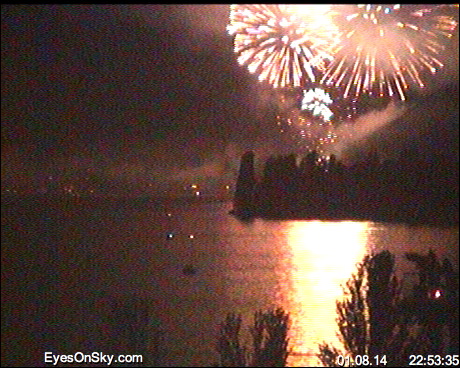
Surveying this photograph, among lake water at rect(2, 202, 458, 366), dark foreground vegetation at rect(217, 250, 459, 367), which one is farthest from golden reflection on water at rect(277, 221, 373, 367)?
dark foreground vegetation at rect(217, 250, 459, 367)

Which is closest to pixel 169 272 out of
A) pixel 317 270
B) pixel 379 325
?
pixel 317 270

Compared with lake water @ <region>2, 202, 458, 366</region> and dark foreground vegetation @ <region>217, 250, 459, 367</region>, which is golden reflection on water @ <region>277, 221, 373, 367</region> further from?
dark foreground vegetation @ <region>217, 250, 459, 367</region>

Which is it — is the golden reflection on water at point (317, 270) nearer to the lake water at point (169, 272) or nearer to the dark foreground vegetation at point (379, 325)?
the lake water at point (169, 272)

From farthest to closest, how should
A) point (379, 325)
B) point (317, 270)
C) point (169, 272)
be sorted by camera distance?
point (169, 272) < point (317, 270) < point (379, 325)

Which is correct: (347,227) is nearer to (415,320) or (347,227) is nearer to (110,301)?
(415,320)


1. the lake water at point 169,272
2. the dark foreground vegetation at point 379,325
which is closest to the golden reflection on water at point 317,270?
the lake water at point 169,272

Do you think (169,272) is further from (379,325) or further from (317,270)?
(379,325)

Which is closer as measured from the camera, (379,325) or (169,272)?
(379,325)

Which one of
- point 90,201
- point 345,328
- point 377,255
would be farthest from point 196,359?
point 90,201
